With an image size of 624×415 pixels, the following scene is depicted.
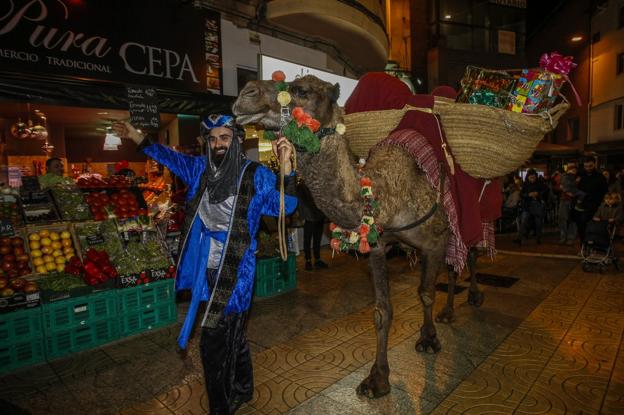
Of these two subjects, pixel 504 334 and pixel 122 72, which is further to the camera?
pixel 122 72

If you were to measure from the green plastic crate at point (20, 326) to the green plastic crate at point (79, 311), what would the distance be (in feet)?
0.25

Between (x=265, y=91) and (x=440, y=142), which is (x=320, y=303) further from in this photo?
(x=265, y=91)

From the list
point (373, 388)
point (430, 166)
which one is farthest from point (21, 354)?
point (430, 166)

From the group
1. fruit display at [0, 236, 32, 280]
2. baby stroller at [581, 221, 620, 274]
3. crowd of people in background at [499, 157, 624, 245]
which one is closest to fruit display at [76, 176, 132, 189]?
fruit display at [0, 236, 32, 280]

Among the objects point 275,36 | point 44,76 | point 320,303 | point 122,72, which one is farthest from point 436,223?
point 275,36

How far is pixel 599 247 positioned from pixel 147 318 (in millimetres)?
8101

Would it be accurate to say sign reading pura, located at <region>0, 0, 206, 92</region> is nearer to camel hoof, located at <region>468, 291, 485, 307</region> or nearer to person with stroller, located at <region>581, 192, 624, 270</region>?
camel hoof, located at <region>468, 291, 485, 307</region>

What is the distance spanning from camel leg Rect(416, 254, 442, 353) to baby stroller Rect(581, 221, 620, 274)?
5.01m

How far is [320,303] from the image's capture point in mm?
5910

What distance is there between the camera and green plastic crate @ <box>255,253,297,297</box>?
624 cm

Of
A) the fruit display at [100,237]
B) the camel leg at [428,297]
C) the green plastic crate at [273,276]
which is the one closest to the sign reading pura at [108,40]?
the fruit display at [100,237]

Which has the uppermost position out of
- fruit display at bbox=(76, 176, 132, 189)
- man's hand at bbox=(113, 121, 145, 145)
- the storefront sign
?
the storefront sign

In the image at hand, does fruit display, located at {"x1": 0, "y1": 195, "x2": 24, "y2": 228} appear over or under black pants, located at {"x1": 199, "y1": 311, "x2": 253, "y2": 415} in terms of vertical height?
over

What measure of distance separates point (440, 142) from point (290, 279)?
12.4ft
